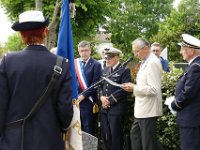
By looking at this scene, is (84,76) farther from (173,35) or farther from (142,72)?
(173,35)

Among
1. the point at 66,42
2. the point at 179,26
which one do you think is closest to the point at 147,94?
the point at 66,42

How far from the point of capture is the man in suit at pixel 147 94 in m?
5.86

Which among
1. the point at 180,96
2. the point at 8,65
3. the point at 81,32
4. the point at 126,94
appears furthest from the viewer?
the point at 81,32

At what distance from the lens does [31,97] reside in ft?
11.8

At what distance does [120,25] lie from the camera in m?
44.7

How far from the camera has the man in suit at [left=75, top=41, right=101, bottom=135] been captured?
23.1ft

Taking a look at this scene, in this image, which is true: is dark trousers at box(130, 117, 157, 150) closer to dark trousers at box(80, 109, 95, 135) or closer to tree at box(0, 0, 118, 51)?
dark trousers at box(80, 109, 95, 135)

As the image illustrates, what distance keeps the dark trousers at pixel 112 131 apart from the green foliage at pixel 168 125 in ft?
2.38

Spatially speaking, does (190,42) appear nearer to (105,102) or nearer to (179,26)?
(105,102)

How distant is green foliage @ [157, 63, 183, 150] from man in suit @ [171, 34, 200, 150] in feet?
2.30

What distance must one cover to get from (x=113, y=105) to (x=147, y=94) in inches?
39.2

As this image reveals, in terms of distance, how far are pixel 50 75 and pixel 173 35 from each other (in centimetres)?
2368

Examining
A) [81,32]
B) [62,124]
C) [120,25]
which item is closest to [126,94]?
[62,124]

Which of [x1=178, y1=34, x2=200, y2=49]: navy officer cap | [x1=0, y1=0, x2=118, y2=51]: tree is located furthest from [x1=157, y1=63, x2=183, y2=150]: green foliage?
Result: [x1=0, y1=0, x2=118, y2=51]: tree
